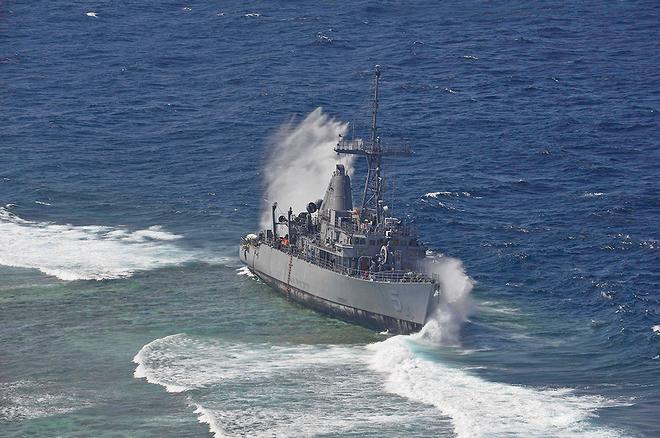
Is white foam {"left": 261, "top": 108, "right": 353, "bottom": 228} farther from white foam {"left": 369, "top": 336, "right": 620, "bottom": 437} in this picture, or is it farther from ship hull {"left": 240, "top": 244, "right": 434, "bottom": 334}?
white foam {"left": 369, "top": 336, "right": 620, "bottom": 437}

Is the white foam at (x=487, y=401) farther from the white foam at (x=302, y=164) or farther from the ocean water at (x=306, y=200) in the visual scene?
the white foam at (x=302, y=164)

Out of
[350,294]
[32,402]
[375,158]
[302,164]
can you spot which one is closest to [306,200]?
[302,164]

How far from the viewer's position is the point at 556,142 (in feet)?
487

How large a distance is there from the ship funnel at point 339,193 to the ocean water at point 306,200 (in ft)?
30.5

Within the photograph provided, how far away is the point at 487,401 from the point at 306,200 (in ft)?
147

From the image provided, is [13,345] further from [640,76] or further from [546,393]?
A: [640,76]

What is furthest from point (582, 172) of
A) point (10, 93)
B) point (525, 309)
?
point (10, 93)

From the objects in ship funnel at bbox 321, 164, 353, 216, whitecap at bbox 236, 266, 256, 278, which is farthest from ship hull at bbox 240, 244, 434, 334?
ship funnel at bbox 321, 164, 353, 216

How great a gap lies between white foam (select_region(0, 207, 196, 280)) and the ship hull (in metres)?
12.5

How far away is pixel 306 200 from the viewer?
129625 millimetres

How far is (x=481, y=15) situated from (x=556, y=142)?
176ft

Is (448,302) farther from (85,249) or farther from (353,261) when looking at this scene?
(85,249)

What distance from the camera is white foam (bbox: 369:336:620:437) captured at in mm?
83875

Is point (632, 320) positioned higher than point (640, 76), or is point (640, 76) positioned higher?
point (640, 76)
